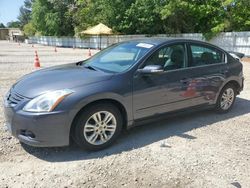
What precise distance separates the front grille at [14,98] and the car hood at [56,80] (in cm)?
5

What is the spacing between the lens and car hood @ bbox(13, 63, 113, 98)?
3807mm

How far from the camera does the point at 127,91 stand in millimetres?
4145

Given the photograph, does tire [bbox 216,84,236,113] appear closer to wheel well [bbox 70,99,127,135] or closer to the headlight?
wheel well [bbox 70,99,127,135]

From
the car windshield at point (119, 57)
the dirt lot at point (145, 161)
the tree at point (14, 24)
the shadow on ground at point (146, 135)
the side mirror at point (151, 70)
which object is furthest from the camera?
the tree at point (14, 24)

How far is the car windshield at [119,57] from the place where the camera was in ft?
14.6

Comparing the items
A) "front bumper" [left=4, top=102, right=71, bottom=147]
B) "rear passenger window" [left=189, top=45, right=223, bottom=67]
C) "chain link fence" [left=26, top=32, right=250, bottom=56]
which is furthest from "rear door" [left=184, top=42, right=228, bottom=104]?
"chain link fence" [left=26, top=32, right=250, bottom=56]

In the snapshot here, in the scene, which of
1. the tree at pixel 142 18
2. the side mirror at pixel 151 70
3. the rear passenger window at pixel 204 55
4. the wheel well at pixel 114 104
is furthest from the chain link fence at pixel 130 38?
the wheel well at pixel 114 104

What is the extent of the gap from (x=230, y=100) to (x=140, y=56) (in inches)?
98.7

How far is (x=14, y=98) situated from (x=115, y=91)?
4.54ft

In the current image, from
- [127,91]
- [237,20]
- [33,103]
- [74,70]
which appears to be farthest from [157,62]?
[237,20]

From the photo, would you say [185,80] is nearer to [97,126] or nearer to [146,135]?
[146,135]

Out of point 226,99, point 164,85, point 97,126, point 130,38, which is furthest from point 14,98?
point 130,38

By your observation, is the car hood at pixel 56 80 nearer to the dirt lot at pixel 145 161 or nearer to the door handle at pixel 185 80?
the dirt lot at pixel 145 161

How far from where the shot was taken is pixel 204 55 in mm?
5297
